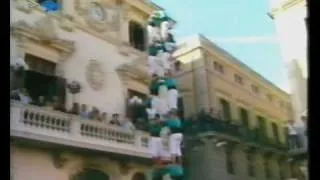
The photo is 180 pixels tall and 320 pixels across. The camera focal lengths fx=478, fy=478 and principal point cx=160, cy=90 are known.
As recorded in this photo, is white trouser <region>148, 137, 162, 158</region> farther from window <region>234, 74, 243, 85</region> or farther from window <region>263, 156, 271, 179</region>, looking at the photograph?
window <region>263, 156, 271, 179</region>

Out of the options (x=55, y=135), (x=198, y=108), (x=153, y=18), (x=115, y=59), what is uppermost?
(x=153, y=18)

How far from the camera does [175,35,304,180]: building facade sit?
25.9ft

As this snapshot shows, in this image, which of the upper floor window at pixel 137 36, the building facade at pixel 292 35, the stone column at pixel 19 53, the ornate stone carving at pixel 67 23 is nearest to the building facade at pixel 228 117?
the building facade at pixel 292 35

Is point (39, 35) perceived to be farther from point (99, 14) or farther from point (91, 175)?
point (91, 175)

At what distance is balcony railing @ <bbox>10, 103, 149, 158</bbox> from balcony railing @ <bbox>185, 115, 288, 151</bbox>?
63.2 inches

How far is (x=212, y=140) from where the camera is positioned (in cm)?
784

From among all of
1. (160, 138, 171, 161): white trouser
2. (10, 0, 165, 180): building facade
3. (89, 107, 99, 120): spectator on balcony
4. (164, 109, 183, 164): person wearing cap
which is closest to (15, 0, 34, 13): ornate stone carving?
(10, 0, 165, 180): building facade

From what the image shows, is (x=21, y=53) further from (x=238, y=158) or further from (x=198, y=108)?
(x=238, y=158)

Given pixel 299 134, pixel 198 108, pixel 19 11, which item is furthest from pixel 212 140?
pixel 19 11

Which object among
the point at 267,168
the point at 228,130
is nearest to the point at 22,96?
the point at 228,130

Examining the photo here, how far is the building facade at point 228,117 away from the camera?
7.88 meters

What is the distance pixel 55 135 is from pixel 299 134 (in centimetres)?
357

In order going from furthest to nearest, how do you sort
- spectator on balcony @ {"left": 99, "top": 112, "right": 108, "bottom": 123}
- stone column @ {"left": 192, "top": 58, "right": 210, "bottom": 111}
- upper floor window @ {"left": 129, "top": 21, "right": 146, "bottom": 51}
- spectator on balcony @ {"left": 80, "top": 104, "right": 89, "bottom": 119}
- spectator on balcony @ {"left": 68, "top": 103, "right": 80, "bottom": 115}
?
stone column @ {"left": 192, "top": 58, "right": 210, "bottom": 111}, upper floor window @ {"left": 129, "top": 21, "right": 146, "bottom": 51}, spectator on balcony @ {"left": 99, "top": 112, "right": 108, "bottom": 123}, spectator on balcony @ {"left": 80, "top": 104, "right": 89, "bottom": 119}, spectator on balcony @ {"left": 68, "top": 103, "right": 80, "bottom": 115}

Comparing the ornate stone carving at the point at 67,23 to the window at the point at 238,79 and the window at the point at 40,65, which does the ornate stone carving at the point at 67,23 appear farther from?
the window at the point at 238,79
